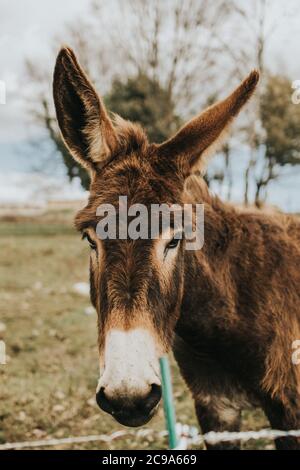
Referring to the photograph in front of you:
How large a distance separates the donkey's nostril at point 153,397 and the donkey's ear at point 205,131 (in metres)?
1.22

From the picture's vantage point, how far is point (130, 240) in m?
2.34

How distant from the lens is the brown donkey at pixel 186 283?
87.0 inches

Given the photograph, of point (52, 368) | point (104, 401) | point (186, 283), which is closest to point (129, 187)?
point (186, 283)

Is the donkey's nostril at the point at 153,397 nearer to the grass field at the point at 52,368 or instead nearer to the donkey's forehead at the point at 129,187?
the donkey's forehead at the point at 129,187

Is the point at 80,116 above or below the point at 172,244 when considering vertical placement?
above

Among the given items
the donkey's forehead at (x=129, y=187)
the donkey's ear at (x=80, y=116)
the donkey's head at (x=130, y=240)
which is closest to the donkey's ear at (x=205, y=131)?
the donkey's head at (x=130, y=240)

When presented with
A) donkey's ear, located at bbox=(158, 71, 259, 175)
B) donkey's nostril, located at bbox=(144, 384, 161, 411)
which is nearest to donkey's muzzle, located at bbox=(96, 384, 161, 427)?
donkey's nostril, located at bbox=(144, 384, 161, 411)

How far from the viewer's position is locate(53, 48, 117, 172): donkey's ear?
8.96ft

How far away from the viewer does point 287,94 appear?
1451 centimetres

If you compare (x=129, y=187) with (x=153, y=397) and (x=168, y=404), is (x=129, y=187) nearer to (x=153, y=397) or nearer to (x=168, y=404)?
(x=153, y=397)

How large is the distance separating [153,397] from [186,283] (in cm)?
101

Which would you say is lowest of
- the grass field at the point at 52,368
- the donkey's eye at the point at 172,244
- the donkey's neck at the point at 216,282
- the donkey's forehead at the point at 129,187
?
the grass field at the point at 52,368
